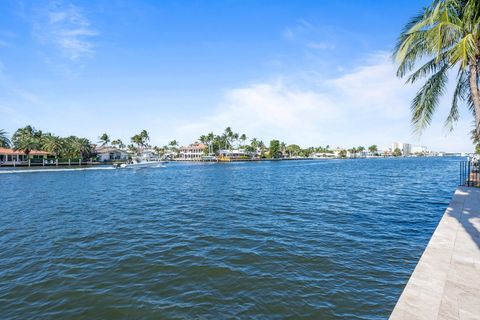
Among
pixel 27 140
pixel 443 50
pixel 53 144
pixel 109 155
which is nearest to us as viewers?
pixel 443 50

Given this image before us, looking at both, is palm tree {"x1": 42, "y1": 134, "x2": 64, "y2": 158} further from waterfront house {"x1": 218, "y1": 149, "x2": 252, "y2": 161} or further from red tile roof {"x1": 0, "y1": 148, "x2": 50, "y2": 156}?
waterfront house {"x1": 218, "y1": 149, "x2": 252, "y2": 161}

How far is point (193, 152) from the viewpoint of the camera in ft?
483

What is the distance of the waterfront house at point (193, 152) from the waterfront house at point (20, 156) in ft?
236

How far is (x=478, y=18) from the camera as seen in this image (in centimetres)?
640

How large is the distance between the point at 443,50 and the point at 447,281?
6.77 m

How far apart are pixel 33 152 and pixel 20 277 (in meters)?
97.1

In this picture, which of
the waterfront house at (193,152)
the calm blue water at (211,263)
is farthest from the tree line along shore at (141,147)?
the calm blue water at (211,263)

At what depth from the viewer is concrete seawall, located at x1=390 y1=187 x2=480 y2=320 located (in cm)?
372

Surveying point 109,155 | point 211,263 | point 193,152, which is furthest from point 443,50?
point 193,152

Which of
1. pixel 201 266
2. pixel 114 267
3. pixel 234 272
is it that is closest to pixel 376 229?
pixel 234 272

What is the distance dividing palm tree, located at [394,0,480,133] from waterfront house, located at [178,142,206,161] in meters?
135

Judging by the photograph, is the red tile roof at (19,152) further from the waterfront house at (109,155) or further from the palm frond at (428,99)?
the palm frond at (428,99)

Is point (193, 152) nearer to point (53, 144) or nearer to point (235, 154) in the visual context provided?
point (235, 154)

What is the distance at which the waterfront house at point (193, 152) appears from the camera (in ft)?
474
